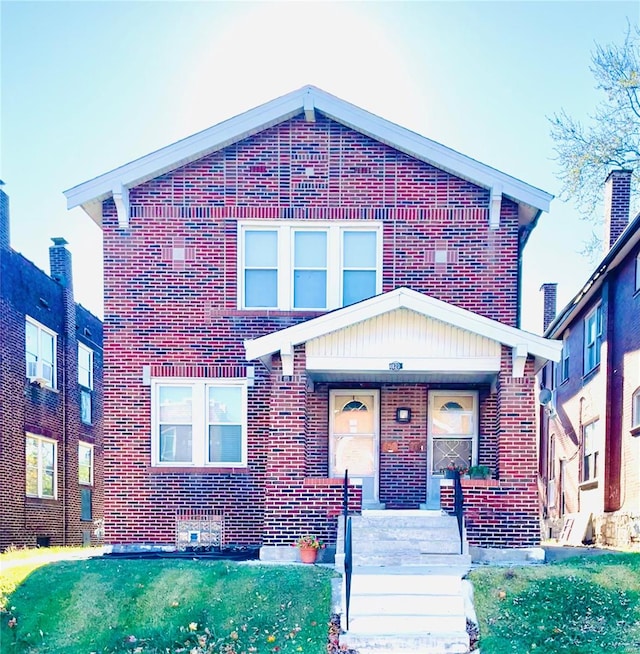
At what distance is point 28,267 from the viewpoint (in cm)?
1834

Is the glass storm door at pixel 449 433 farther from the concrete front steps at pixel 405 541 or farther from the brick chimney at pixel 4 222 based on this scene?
the brick chimney at pixel 4 222

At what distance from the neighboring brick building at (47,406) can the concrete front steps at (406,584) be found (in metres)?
10.1

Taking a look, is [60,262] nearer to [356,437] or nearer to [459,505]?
[356,437]

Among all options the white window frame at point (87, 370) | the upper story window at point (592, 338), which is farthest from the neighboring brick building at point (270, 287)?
the white window frame at point (87, 370)

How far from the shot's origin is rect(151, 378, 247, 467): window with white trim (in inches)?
492

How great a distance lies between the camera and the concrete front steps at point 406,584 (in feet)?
27.0

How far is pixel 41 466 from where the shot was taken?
18.9m

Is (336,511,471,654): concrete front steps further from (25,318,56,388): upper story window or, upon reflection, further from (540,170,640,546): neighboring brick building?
Answer: (25,318,56,388): upper story window

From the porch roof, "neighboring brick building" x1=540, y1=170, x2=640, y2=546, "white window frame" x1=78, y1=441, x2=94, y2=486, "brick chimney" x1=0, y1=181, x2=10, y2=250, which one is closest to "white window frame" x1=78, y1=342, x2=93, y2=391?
"white window frame" x1=78, y1=441, x2=94, y2=486

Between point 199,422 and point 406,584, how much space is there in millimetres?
4866

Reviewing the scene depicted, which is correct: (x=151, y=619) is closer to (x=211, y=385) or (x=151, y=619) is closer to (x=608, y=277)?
(x=211, y=385)

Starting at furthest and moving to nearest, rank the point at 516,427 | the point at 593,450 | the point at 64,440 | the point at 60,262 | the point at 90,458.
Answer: the point at 90,458, the point at 60,262, the point at 64,440, the point at 593,450, the point at 516,427

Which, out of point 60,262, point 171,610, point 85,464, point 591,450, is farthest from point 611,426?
point 85,464

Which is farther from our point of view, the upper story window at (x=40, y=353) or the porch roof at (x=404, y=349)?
the upper story window at (x=40, y=353)
